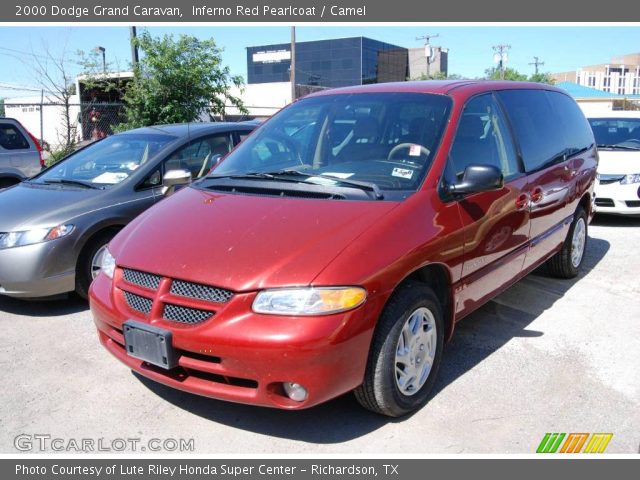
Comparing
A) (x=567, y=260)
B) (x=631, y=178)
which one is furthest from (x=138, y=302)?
(x=631, y=178)

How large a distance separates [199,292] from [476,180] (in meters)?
1.74

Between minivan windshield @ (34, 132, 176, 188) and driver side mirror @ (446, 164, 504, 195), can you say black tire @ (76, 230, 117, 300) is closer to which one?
minivan windshield @ (34, 132, 176, 188)

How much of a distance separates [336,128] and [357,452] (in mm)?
2249

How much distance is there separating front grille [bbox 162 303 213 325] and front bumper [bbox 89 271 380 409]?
0.10 feet

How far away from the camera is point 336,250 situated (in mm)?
2879

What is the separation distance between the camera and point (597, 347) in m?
4.27

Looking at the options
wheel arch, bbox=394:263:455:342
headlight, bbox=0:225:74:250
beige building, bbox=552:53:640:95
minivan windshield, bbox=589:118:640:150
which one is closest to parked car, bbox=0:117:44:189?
headlight, bbox=0:225:74:250

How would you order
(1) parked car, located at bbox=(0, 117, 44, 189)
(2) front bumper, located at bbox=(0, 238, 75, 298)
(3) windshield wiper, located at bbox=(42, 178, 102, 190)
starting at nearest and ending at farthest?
(2) front bumper, located at bbox=(0, 238, 75, 298), (3) windshield wiper, located at bbox=(42, 178, 102, 190), (1) parked car, located at bbox=(0, 117, 44, 189)

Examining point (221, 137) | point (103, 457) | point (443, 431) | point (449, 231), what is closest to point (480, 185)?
point (449, 231)

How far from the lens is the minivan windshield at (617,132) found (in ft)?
30.1

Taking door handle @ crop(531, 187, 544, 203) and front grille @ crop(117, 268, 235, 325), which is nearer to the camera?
front grille @ crop(117, 268, 235, 325)

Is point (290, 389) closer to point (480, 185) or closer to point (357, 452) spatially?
point (357, 452)

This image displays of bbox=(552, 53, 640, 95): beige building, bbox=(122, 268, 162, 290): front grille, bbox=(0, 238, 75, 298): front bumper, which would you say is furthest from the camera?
bbox=(552, 53, 640, 95): beige building

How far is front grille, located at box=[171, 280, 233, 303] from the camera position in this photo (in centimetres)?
283
